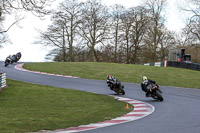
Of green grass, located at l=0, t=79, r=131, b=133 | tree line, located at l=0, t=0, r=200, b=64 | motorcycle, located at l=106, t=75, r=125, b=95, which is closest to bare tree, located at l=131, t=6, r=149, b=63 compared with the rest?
tree line, located at l=0, t=0, r=200, b=64

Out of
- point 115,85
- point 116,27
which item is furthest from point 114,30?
point 115,85

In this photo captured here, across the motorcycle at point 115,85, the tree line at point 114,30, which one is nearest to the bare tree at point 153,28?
the tree line at point 114,30

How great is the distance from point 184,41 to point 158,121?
60.0 metres

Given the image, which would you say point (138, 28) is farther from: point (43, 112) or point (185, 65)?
point (43, 112)

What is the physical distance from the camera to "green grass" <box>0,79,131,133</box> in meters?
8.97

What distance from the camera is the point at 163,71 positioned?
33750 mm

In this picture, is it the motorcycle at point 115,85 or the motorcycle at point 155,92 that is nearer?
the motorcycle at point 155,92

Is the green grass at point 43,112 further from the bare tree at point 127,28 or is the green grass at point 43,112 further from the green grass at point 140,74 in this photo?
the bare tree at point 127,28

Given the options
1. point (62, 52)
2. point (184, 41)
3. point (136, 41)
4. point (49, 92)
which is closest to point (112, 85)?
point (49, 92)

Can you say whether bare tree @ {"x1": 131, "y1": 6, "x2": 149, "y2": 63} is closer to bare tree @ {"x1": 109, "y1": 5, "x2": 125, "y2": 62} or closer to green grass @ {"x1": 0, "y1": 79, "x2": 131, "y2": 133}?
bare tree @ {"x1": 109, "y1": 5, "x2": 125, "y2": 62}

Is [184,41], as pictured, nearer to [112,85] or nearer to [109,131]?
[112,85]

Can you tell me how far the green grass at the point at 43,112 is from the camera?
29.4 feet

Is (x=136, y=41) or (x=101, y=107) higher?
(x=136, y=41)

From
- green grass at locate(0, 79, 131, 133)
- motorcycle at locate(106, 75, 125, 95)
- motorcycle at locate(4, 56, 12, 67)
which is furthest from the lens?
motorcycle at locate(4, 56, 12, 67)
